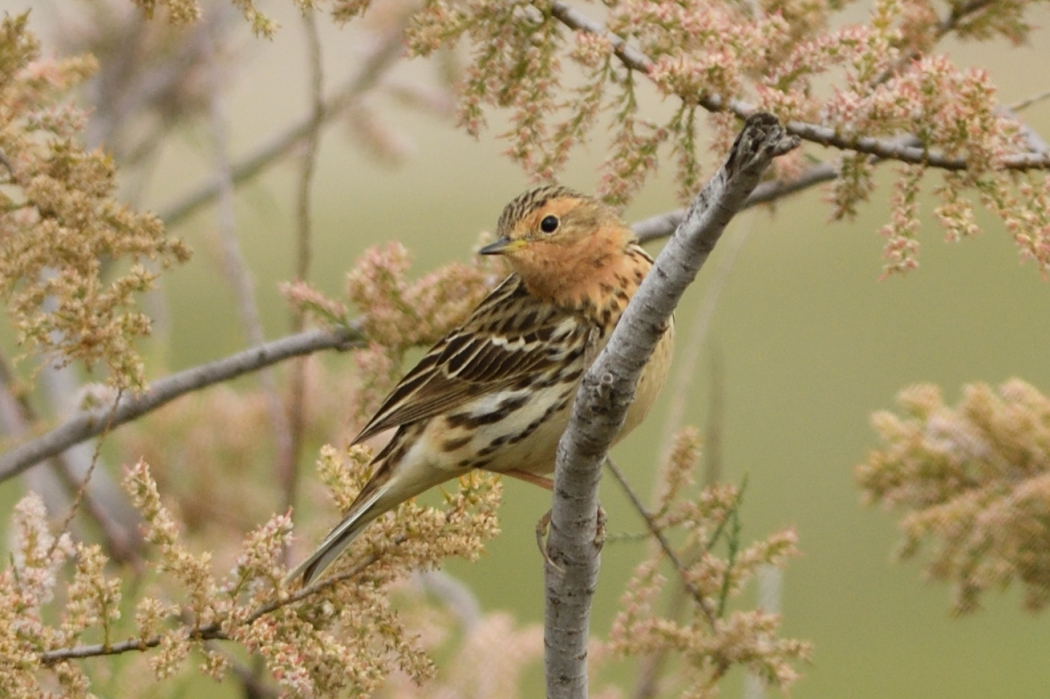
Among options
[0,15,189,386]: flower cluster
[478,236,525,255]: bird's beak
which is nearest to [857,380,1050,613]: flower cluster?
[478,236,525,255]: bird's beak

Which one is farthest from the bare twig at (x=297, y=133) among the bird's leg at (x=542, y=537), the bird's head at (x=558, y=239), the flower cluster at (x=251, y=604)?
the flower cluster at (x=251, y=604)

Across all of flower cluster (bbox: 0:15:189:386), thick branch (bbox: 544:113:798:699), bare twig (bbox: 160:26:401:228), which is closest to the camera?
thick branch (bbox: 544:113:798:699)

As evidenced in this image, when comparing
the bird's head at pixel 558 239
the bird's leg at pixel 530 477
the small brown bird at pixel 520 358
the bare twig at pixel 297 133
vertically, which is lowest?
the bird's leg at pixel 530 477

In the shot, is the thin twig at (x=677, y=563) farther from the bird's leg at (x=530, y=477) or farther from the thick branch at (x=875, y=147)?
the thick branch at (x=875, y=147)

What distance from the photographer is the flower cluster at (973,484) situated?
425cm

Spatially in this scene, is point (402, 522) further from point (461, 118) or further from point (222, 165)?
point (222, 165)

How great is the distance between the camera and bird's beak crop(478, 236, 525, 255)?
12.2 ft

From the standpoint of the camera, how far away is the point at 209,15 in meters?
6.24

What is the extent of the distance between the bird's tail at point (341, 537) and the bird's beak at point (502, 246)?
0.70 m

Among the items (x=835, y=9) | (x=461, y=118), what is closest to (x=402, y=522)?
(x=461, y=118)

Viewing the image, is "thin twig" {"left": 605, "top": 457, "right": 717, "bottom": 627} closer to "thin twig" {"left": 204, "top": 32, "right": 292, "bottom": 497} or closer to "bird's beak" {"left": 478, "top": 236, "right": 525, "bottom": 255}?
"bird's beak" {"left": 478, "top": 236, "right": 525, "bottom": 255}

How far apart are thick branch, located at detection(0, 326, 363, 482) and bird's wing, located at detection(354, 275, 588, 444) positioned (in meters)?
0.23

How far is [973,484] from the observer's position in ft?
14.8

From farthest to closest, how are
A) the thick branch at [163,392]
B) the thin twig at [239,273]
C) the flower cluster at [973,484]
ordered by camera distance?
the thin twig at [239,273] < the flower cluster at [973,484] < the thick branch at [163,392]
